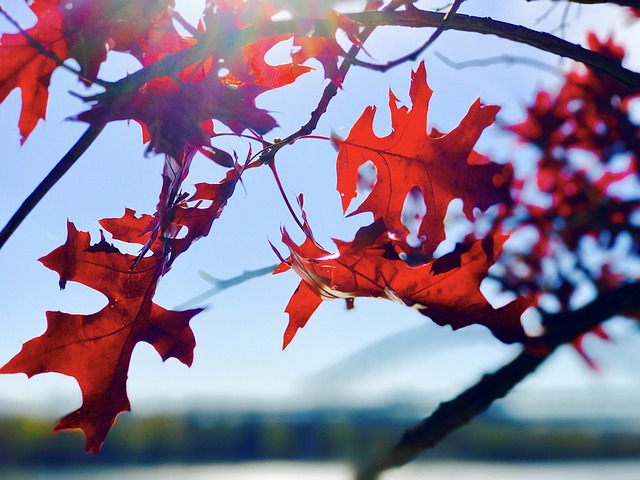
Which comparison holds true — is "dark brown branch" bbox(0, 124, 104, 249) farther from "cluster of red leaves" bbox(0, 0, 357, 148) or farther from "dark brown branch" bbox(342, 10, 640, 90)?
"dark brown branch" bbox(342, 10, 640, 90)

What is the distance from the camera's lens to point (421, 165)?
641 mm

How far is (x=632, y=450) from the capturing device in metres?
7.98

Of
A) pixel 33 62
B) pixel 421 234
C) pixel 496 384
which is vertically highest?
pixel 33 62

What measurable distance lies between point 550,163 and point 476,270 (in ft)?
3.95

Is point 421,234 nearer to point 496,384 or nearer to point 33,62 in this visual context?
point 496,384

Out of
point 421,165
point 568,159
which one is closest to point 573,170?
point 568,159

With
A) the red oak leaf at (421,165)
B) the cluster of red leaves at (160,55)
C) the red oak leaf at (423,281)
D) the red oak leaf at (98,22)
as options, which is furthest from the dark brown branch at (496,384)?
the red oak leaf at (98,22)

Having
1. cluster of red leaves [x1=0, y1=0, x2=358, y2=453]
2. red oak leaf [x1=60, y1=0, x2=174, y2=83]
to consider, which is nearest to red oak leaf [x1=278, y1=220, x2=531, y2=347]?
cluster of red leaves [x1=0, y1=0, x2=358, y2=453]

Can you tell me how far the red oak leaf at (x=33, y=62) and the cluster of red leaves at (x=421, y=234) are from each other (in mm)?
247

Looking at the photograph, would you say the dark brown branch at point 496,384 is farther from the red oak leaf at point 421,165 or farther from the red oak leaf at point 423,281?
the red oak leaf at point 421,165

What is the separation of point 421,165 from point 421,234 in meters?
0.08

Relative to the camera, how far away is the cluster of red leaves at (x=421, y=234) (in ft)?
1.72

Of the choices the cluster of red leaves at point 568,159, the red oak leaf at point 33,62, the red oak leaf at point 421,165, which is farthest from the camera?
the cluster of red leaves at point 568,159

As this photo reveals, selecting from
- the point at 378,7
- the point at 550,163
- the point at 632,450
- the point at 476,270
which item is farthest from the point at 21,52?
the point at 632,450
